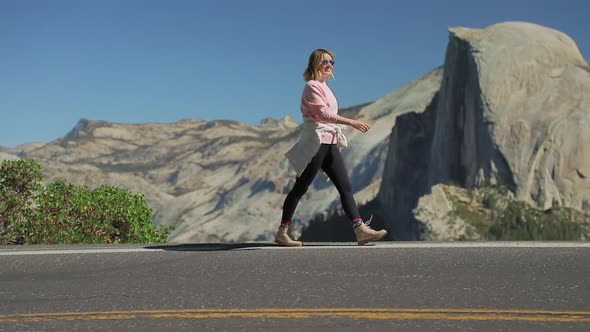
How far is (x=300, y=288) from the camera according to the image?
6.84 meters

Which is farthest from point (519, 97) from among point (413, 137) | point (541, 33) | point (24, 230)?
point (24, 230)

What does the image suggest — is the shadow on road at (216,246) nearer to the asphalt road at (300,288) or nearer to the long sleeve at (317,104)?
the asphalt road at (300,288)

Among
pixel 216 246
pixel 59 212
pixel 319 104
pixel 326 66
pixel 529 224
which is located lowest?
pixel 529 224

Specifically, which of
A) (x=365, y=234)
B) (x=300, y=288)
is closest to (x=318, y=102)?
(x=365, y=234)

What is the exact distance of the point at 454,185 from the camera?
118m

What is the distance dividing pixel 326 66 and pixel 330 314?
3.63 m

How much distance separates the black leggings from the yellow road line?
3.05 meters

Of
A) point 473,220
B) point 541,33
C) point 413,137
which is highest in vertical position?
point 541,33

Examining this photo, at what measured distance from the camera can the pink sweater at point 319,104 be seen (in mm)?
8828

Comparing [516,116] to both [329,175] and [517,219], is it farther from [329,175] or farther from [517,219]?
[329,175]

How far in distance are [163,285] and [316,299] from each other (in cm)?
139

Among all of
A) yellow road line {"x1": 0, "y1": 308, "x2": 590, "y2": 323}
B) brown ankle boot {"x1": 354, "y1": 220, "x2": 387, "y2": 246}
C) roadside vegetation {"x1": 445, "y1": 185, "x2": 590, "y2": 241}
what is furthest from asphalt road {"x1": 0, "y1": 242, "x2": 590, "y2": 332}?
roadside vegetation {"x1": 445, "y1": 185, "x2": 590, "y2": 241}

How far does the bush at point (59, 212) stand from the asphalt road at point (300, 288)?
11.3ft

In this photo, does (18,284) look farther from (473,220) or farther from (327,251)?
(473,220)
